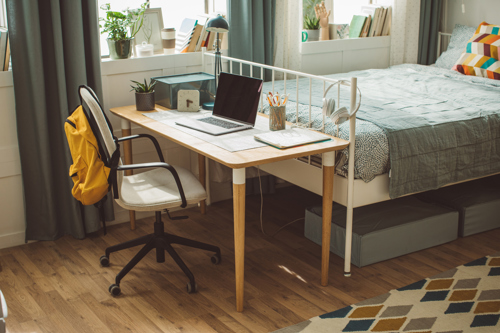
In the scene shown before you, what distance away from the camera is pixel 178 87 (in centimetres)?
292

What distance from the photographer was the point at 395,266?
105 inches

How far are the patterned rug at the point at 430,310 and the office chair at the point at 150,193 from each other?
67cm

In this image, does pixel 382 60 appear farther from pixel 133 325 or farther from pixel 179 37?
pixel 133 325

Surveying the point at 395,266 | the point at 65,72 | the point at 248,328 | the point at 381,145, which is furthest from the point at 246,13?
the point at 248,328

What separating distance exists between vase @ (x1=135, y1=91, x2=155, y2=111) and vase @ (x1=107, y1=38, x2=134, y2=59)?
13.4 inches

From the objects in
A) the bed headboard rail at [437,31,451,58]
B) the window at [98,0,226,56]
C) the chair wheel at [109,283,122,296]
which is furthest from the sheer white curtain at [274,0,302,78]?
the chair wheel at [109,283,122,296]

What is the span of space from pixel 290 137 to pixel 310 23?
5.94 ft

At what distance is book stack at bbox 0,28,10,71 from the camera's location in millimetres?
2715

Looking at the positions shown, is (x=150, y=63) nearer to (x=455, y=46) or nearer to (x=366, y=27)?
(x=366, y=27)

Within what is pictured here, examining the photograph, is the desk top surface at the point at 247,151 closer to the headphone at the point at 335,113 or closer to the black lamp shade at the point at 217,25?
the headphone at the point at 335,113

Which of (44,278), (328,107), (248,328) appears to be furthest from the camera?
(44,278)

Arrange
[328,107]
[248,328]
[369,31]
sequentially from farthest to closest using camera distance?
[369,31] < [328,107] < [248,328]

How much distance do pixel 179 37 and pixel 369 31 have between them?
1526 mm

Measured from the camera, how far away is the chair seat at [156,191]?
7.76 feet
